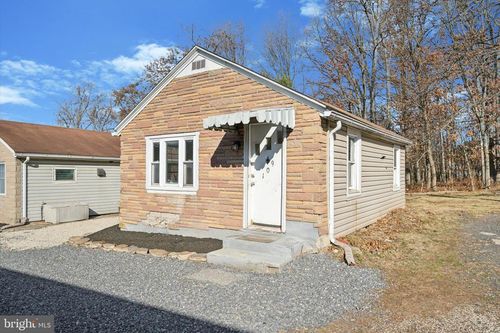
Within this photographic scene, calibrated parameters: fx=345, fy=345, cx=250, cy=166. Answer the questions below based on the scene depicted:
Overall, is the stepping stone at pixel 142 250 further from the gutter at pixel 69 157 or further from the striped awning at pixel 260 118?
the gutter at pixel 69 157

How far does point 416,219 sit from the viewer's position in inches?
437

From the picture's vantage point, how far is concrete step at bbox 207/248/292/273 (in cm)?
590

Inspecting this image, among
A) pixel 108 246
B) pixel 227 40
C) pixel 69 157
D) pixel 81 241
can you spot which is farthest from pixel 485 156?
pixel 69 157

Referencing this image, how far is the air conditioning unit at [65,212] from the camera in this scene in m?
13.8

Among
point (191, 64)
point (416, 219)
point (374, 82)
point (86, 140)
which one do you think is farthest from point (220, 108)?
point (374, 82)

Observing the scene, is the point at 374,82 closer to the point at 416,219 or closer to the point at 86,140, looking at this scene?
the point at 416,219

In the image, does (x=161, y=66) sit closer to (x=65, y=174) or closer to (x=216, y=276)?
(x=65, y=174)

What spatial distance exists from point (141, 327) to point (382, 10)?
2605 centimetres

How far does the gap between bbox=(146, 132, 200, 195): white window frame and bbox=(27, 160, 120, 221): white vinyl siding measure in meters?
7.15

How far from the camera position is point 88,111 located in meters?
39.3

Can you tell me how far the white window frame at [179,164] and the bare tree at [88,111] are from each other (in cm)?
3185

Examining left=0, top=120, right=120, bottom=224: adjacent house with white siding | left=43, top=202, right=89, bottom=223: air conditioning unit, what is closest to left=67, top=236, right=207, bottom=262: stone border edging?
left=43, top=202, right=89, bottom=223: air conditioning unit

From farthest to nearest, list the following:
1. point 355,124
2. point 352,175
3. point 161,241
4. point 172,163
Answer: point 172,163, point 352,175, point 161,241, point 355,124

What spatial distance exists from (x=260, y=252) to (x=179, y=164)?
12.5 feet
